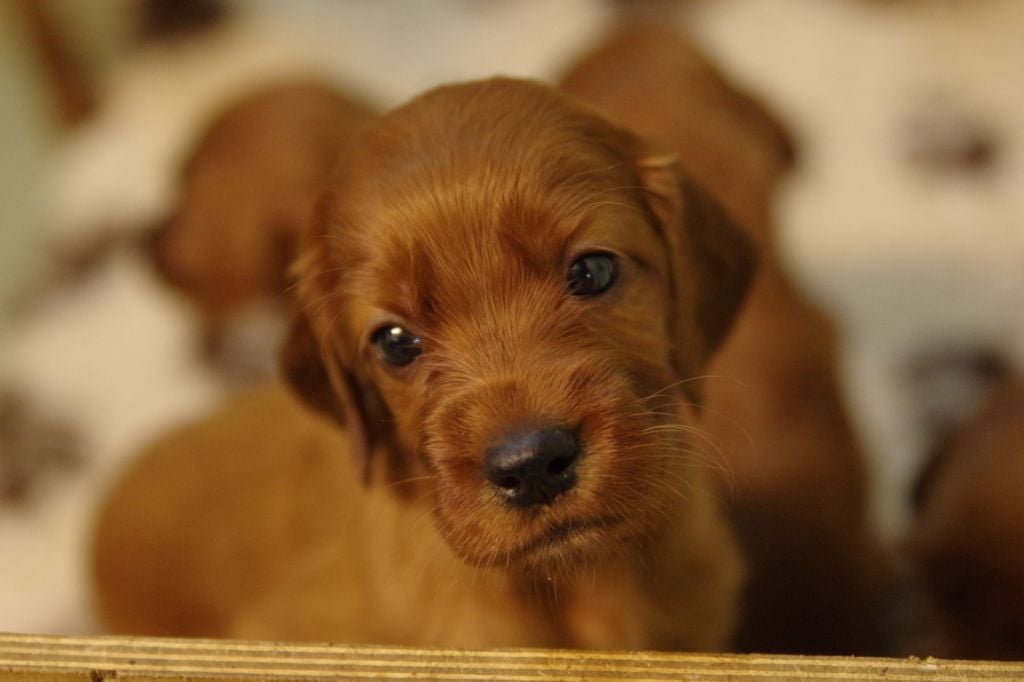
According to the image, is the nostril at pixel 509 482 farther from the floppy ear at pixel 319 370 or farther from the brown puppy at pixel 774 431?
the brown puppy at pixel 774 431

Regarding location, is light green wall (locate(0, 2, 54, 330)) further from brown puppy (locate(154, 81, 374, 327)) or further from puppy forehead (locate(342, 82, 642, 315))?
puppy forehead (locate(342, 82, 642, 315))

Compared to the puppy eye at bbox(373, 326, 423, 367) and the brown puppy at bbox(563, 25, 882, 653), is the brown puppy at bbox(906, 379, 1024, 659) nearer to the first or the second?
the brown puppy at bbox(563, 25, 882, 653)

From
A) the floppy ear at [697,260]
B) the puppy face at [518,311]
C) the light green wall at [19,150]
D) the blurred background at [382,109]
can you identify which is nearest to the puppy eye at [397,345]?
the puppy face at [518,311]

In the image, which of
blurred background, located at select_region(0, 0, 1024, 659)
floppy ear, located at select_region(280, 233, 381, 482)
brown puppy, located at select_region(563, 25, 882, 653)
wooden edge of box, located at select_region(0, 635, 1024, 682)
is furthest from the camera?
blurred background, located at select_region(0, 0, 1024, 659)

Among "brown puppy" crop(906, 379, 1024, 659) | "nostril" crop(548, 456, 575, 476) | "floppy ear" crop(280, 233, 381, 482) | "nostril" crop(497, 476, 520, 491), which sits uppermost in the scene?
"nostril" crop(548, 456, 575, 476)

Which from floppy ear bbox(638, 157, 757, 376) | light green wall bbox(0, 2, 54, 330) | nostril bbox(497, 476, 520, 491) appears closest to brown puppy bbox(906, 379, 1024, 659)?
floppy ear bbox(638, 157, 757, 376)

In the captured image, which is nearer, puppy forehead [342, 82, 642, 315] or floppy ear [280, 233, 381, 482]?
puppy forehead [342, 82, 642, 315]

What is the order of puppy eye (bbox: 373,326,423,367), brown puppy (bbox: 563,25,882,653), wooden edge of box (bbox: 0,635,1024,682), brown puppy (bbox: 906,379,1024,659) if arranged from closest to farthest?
wooden edge of box (bbox: 0,635,1024,682), puppy eye (bbox: 373,326,423,367), brown puppy (bbox: 906,379,1024,659), brown puppy (bbox: 563,25,882,653)

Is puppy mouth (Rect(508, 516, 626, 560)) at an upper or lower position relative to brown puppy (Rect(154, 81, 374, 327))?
upper
